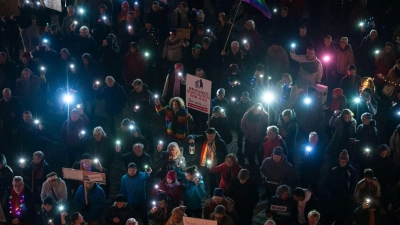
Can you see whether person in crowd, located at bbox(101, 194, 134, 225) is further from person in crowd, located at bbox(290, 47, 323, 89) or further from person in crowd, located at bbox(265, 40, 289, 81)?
person in crowd, located at bbox(265, 40, 289, 81)

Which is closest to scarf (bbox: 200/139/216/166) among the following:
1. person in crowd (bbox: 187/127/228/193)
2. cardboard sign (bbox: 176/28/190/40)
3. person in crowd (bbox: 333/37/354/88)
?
person in crowd (bbox: 187/127/228/193)

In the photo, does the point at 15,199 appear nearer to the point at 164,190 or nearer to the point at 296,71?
the point at 164,190

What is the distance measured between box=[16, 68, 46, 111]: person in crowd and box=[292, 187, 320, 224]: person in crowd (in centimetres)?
724

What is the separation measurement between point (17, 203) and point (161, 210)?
2772 millimetres

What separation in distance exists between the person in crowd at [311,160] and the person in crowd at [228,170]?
1.64 m

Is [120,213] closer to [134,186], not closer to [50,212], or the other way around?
[134,186]

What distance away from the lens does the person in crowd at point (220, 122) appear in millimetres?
13140

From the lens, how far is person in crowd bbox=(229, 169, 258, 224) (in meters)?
11.1

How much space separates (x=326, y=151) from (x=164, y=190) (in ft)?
13.0

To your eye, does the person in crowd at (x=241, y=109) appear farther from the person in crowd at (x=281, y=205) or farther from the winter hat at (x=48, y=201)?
the winter hat at (x=48, y=201)

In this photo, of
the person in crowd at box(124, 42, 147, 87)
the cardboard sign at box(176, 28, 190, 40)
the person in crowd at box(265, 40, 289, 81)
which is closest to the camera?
the person in crowd at box(124, 42, 147, 87)

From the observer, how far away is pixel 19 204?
37.0 ft

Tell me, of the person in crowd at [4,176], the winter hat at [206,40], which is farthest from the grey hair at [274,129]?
the person in crowd at [4,176]

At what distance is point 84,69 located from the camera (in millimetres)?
15164
